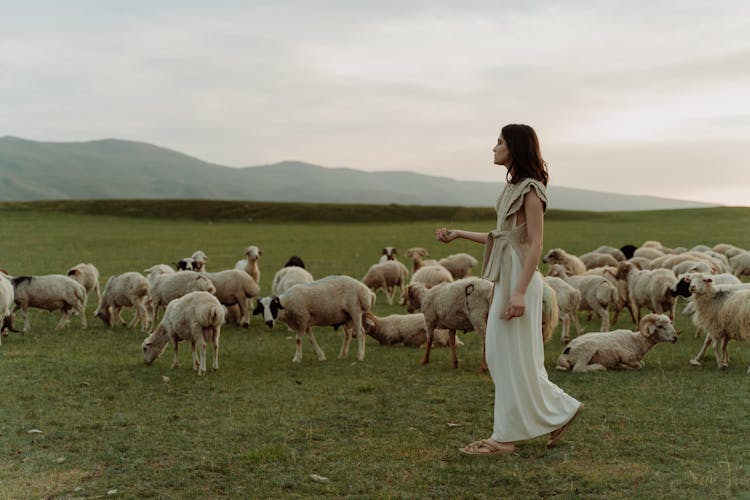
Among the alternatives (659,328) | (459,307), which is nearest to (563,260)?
(659,328)

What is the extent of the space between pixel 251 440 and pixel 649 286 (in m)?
10.4

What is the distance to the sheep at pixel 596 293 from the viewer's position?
47.8 feet

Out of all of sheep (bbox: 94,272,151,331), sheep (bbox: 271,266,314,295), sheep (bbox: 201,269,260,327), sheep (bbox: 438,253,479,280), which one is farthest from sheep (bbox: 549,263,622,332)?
sheep (bbox: 94,272,151,331)

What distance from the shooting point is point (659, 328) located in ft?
35.8

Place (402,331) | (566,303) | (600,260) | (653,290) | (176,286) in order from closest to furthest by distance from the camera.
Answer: (566,303) < (402,331) < (653,290) < (176,286) < (600,260)

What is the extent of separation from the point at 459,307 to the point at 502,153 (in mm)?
4848

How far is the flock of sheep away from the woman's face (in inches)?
175

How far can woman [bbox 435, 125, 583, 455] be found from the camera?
655 centimetres

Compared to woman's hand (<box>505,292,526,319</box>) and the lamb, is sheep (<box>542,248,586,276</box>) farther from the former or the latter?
woman's hand (<box>505,292,526,319</box>)

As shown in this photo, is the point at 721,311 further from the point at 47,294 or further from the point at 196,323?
the point at 47,294

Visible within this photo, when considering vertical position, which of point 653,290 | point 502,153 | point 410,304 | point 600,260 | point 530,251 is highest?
point 502,153

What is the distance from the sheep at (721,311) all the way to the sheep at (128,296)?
11.4 meters

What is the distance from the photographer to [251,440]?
7.53 meters

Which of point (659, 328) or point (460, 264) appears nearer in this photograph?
point (659, 328)
